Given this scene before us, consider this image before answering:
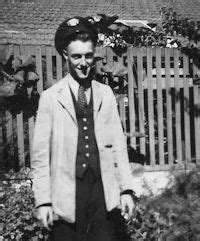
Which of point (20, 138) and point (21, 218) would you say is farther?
point (20, 138)

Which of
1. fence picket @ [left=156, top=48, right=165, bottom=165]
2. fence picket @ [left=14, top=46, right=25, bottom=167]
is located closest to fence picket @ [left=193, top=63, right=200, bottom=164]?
fence picket @ [left=156, top=48, right=165, bottom=165]

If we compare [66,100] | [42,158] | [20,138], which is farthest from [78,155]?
[20,138]

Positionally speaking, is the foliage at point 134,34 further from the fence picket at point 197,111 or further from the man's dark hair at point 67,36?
the man's dark hair at point 67,36

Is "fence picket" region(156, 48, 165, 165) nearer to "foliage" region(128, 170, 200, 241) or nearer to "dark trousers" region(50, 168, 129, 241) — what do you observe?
"foliage" region(128, 170, 200, 241)

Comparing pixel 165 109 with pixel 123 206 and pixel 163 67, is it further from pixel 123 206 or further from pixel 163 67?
pixel 123 206

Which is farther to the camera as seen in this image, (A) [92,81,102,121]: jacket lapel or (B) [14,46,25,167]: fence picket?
(B) [14,46,25,167]: fence picket

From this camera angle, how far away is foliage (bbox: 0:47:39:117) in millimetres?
3998

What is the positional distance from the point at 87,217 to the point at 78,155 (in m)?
0.40

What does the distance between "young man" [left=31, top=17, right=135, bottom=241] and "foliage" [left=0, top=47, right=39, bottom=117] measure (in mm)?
1615

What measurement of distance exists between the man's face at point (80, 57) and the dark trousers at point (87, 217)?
62 cm

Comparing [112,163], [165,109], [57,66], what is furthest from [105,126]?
[165,109]

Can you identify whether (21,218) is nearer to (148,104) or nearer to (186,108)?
(148,104)

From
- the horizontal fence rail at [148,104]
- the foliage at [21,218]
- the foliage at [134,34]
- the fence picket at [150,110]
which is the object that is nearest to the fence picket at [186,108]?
the horizontal fence rail at [148,104]

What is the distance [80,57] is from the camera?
2.39 meters
